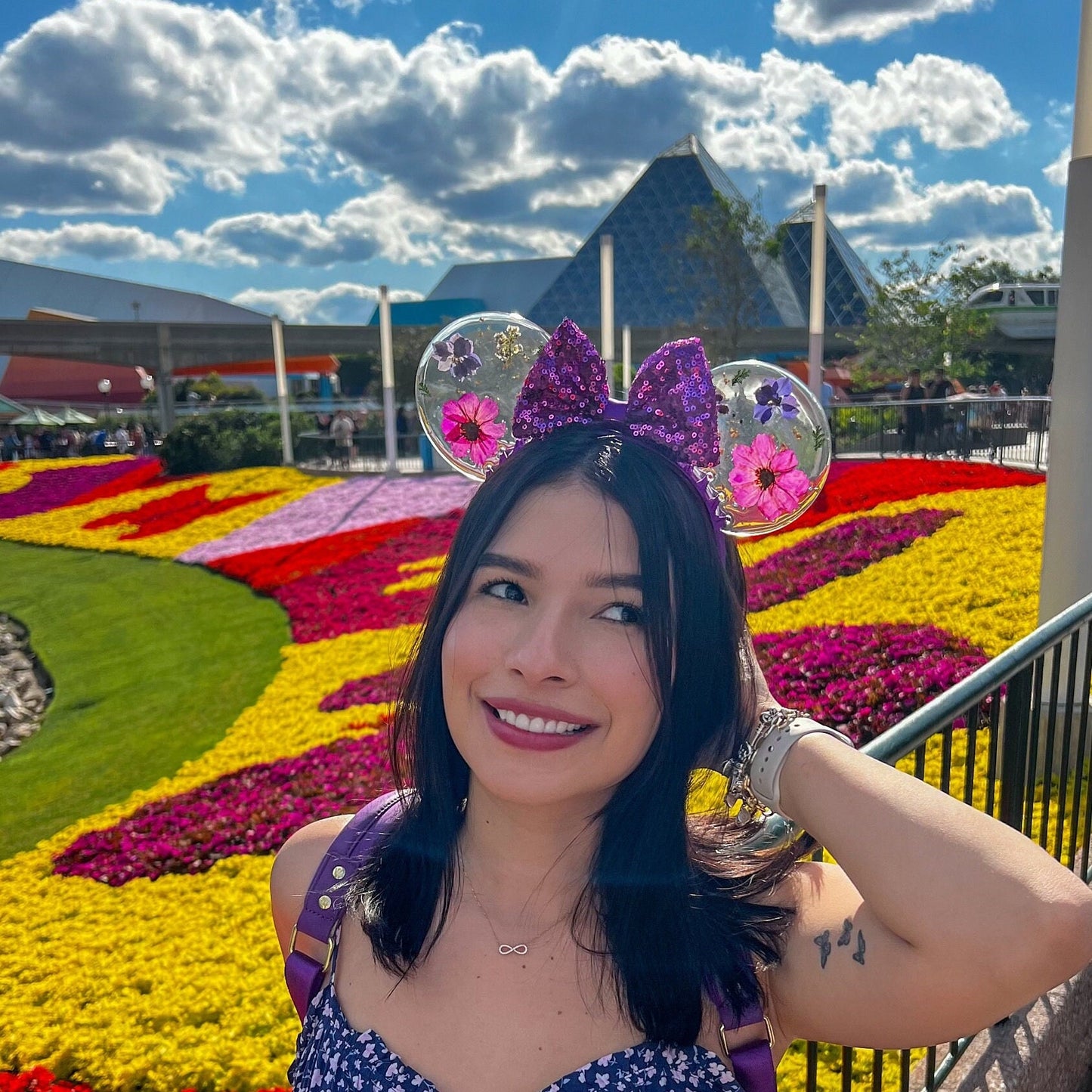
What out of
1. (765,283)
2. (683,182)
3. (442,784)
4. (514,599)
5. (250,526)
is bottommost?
(250,526)

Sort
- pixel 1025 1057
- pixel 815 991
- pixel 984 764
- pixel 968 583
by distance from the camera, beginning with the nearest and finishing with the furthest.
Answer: pixel 815 991
pixel 1025 1057
pixel 984 764
pixel 968 583

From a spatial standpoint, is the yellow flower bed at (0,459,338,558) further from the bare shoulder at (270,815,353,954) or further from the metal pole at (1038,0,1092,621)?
the bare shoulder at (270,815,353,954)

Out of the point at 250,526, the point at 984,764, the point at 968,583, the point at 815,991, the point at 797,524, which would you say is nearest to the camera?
the point at 815,991

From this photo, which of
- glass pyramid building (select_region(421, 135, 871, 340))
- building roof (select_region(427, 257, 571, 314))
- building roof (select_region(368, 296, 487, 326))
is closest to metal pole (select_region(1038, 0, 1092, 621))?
glass pyramid building (select_region(421, 135, 871, 340))

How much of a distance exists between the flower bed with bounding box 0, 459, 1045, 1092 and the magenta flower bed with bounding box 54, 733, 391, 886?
0.01 metres

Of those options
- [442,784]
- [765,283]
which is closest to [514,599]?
[442,784]

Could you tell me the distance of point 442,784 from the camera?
153 cm

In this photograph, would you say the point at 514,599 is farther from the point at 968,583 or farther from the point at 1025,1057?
the point at 968,583

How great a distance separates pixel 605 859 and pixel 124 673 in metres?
8.90

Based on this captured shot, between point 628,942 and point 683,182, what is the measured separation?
70049mm

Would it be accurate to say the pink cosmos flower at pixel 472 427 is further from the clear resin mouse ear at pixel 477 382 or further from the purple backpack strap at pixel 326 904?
the purple backpack strap at pixel 326 904

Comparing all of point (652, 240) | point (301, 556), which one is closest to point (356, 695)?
point (301, 556)

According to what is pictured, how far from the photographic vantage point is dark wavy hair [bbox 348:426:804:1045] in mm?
1302

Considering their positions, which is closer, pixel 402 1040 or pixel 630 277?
pixel 402 1040
